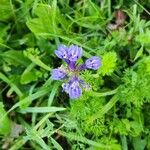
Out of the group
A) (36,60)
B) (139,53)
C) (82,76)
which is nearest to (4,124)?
(36,60)

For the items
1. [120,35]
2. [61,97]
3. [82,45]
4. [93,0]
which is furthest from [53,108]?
[93,0]

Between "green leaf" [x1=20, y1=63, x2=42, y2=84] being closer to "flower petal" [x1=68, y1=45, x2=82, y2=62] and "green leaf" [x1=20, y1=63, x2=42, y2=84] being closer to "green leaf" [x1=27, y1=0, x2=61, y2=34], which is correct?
"green leaf" [x1=27, y1=0, x2=61, y2=34]

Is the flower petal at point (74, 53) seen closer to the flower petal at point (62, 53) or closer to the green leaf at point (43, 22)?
the flower petal at point (62, 53)

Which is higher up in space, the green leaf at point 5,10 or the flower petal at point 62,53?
the green leaf at point 5,10

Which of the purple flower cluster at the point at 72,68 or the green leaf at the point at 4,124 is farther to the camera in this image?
the green leaf at the point at 4,124

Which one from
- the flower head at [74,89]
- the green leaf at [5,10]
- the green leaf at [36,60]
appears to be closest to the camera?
the flower head at [74,89]

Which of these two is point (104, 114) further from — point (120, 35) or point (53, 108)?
point (120, 35)

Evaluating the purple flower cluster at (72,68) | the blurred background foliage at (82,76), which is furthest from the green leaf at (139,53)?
the purple flower cluster at (72,68)
